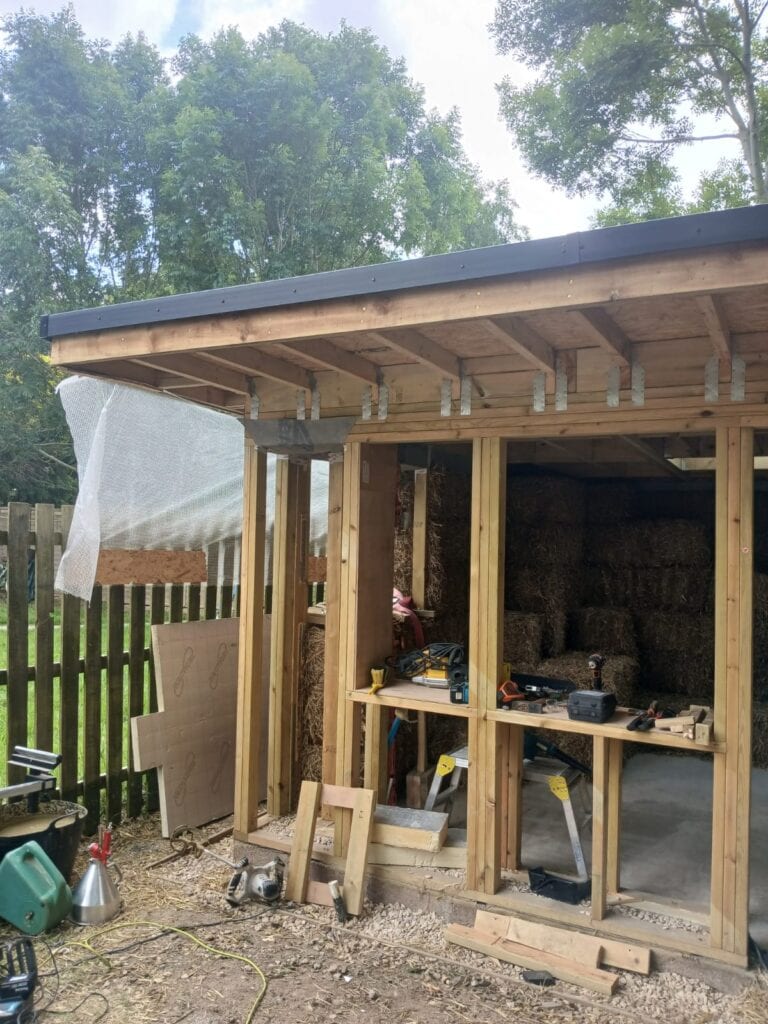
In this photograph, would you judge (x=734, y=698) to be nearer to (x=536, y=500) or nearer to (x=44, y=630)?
(x=44, y=630)

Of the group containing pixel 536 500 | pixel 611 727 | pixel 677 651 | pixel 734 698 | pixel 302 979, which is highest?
pixel 536 500

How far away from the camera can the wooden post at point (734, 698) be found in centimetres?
274

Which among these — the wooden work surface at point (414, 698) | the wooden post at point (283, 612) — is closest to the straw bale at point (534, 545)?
the wooden post at point (283, 612)

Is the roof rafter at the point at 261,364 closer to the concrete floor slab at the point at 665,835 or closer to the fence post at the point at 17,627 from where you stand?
the fence post at the point at 17,627

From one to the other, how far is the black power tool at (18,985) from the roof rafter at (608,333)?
2.74 m

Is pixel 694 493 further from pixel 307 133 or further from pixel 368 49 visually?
pixel 368 49

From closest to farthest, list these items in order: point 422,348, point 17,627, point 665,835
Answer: point 422,348 → point 17,627 → point 665,835

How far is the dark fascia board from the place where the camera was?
184 cm

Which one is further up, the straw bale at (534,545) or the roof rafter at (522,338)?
the roof rafter at (522,338)

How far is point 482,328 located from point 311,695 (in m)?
2.51

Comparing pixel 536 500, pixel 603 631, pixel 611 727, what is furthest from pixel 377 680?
pixel 603 631

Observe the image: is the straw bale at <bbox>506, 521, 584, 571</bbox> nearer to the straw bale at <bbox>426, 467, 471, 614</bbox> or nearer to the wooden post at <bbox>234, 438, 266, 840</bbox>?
the straw bale at <bbox>426, 467, 471, 614</bbox>

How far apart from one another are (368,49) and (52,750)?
18.2 meters

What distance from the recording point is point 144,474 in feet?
14.1
